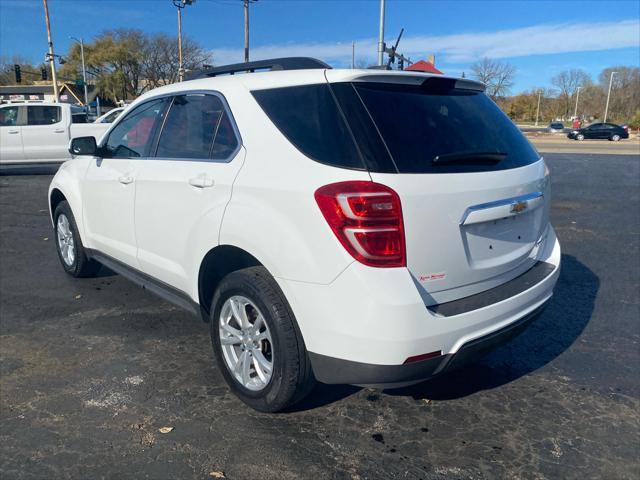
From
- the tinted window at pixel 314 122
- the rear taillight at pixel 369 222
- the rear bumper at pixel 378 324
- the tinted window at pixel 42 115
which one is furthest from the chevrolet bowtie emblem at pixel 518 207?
the tinted window at pixel 42 115

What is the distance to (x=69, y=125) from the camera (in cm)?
1484

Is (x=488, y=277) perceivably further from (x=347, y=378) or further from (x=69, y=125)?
(x=69, y=125)

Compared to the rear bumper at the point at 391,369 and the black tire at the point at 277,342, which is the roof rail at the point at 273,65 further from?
the rear bumper at the point at 391,369

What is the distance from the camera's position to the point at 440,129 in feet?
8.99

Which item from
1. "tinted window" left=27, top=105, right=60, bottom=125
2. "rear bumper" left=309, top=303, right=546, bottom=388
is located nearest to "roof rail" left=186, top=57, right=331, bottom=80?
"rear bumper" left=309, top=303, right=546, bottom=388

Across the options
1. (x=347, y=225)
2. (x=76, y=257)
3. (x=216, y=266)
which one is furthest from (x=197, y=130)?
(x=76, y=257)

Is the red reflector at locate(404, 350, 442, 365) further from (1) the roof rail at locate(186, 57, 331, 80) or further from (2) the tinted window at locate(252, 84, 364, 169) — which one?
(1) the roof rail at locate(186, 57, 331, 80)

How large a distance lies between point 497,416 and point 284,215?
1681mm

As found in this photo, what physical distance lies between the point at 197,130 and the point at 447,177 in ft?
5.48

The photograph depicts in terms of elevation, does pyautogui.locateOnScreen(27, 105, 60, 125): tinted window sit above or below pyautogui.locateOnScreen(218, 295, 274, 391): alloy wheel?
above

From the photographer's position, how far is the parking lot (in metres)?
2.58

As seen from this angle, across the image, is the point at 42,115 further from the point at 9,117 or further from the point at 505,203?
the point at 505,203

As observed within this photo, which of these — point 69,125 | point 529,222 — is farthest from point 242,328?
point 69,125

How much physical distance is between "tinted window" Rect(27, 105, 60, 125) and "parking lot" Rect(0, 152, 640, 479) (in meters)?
11.7
